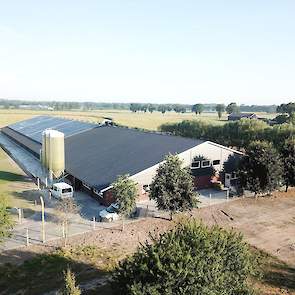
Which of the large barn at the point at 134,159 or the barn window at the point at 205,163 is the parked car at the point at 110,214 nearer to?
the large barn at the point at 134,159

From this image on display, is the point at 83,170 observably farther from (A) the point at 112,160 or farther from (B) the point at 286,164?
(B) the point at 286,164

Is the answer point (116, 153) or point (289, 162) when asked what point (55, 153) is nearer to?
point (116, 153)

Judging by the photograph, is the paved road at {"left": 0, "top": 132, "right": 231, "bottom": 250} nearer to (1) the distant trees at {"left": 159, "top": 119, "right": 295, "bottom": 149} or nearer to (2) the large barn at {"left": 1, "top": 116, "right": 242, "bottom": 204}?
(2) the large barn at {"left": 1, "top": 116, "right": 242, "bottom": 204}

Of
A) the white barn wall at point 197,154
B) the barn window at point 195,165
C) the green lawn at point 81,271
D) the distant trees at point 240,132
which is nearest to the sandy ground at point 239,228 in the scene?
the green lawn at point 81,271

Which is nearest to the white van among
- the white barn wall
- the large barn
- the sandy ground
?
the large barn

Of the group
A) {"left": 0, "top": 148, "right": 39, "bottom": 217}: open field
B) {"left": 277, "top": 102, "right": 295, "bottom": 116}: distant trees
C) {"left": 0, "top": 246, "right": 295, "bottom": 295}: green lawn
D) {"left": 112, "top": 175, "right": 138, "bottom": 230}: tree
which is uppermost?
{"left": 277, "top": 102, "right": 295, "bottom": 116}: distant trees
